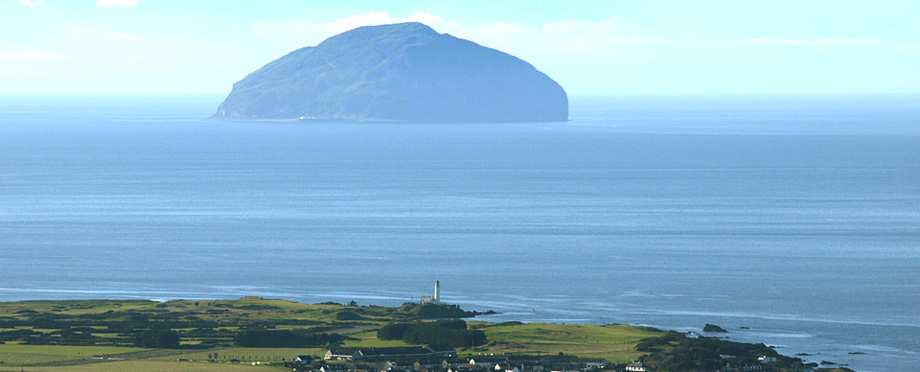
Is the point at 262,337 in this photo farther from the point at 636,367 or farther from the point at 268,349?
the point at 636,367

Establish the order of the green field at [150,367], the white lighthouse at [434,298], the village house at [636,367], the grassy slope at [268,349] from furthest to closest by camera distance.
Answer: the white lighthouse at [434,298] < the grassy slope at [268,349] < the village house at [636,367] < the green field at [150,367]

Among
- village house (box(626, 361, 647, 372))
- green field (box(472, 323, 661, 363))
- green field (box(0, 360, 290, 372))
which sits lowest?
green field (box(0, 360, 290, 372))

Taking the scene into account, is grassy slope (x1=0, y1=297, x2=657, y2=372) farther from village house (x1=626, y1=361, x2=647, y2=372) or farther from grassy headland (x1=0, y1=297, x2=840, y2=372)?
village house (x1=626, y1=361, x2=647, y2=372)

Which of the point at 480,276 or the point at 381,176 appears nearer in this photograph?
the point at 480,276

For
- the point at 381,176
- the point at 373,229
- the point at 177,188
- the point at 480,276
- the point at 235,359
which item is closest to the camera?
the point at 235,359

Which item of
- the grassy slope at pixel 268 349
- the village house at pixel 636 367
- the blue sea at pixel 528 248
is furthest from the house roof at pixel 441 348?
the blue sea at pixel 528 248

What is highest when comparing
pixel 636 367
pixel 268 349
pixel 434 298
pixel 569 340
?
pixel 434 298

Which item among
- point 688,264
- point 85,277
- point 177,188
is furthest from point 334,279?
point 177,188

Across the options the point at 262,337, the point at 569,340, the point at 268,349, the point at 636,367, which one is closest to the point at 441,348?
the point at 569,340

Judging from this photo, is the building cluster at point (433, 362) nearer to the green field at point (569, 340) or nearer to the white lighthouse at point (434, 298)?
the green field at point (569, 340)

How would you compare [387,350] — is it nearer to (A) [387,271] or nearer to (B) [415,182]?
(A) [387,271]

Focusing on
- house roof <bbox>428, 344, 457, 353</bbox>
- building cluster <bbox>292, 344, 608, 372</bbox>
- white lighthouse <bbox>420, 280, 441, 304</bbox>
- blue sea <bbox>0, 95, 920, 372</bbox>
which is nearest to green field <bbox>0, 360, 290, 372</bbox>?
building cluster <bbox>292, 344, 608, 372</bbox>
